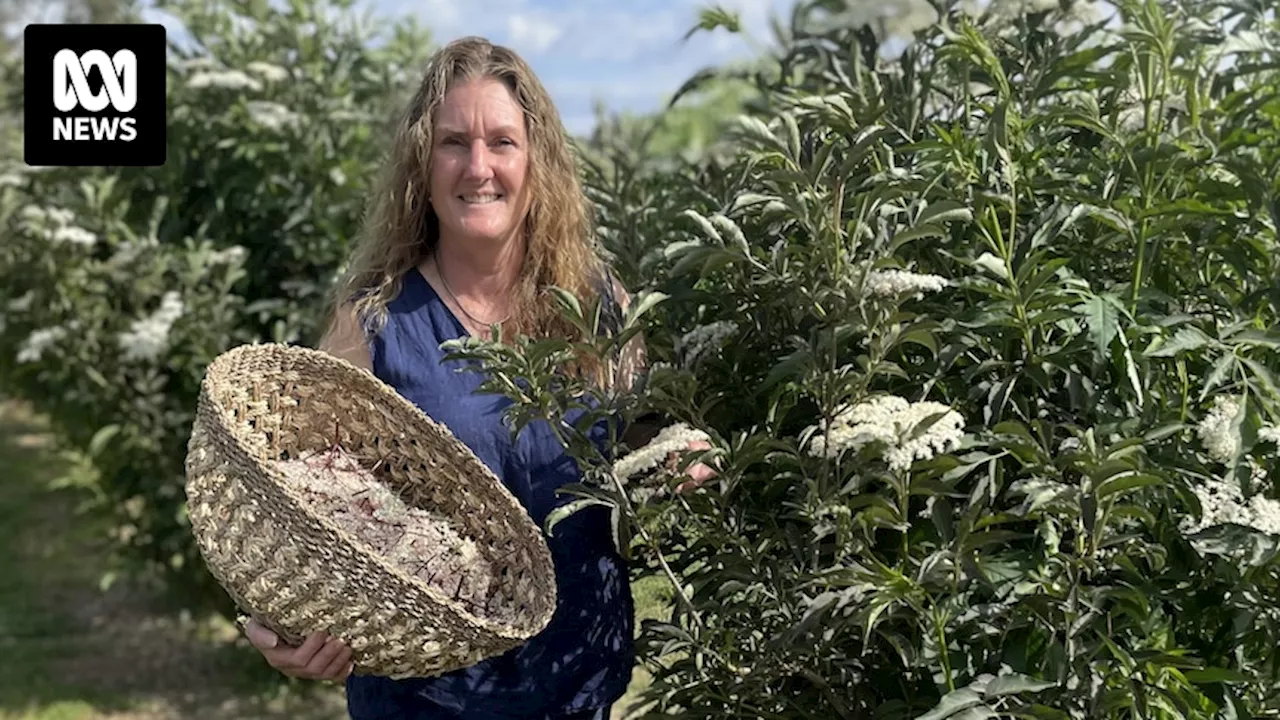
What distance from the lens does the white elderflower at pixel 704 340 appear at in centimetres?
172

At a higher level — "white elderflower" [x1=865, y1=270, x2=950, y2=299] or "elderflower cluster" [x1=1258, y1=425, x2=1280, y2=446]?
"white elderflower" [x1=865, y1=270, x2=950, y2=299]

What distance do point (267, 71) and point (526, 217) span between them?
218 cm

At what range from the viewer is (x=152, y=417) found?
14.1ft

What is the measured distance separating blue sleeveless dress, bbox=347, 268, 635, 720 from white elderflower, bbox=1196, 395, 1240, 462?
904 millimetres

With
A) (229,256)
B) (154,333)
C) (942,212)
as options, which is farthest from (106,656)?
(942,212)

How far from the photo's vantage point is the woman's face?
2145 mm

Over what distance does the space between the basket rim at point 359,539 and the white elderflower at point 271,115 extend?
6.83 feet

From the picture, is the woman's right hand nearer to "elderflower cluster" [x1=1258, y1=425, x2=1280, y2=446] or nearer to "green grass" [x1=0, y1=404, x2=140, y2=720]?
"elderflower cluster" [x1=1258, y1=425, x2=1280, y2=446]

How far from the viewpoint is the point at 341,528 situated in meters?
1.77

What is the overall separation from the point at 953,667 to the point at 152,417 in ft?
10.9

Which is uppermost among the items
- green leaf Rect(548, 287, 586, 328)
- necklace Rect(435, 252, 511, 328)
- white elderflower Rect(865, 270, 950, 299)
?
white elderflower Rect(865, 270, 950, 299)

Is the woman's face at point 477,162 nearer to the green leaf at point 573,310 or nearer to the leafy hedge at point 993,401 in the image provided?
the leafy hedge at point 993,401

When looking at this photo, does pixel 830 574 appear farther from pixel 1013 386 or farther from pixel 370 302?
pixel 370 302

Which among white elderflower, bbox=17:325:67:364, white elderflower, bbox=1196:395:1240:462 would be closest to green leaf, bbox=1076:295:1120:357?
white elderflower, bbox=1196:395:1240:462
